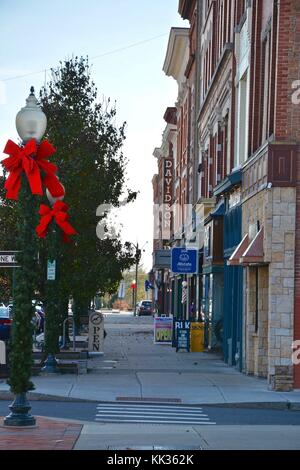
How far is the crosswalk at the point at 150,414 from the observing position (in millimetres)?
18359

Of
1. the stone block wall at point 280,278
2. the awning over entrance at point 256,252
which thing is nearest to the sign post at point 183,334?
the awning over entrance at point 256,252

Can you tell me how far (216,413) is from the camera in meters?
20.3

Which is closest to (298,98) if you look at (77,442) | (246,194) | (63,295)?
(246,194)

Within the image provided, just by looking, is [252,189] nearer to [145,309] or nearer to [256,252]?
[256,252]

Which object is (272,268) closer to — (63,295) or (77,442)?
(63,295)

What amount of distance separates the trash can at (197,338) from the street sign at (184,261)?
244 cm

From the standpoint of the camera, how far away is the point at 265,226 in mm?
24562

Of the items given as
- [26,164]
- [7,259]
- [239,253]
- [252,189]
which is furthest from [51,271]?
[26,164]

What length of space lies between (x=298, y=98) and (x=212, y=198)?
16.7 metres

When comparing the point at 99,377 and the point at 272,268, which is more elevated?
the point at 272,268

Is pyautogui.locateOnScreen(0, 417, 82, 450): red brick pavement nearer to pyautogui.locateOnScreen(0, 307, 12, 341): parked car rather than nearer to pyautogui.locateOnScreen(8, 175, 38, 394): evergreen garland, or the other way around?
pyautogui.locateOnScreen(8, 175, 38, 394): evergreen garland

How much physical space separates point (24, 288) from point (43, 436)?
2346 mm

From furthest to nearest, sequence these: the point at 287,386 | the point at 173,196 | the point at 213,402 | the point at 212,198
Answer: the point at 173,196 → the point at 212,198 → the point at 287,386 → the point at 213,402

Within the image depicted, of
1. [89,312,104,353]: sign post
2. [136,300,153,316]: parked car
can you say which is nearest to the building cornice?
[89,312,104,353]: sign post
